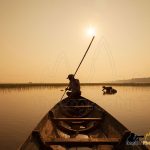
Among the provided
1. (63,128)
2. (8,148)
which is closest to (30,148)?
(63,128)

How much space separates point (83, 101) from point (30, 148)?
38.4 ft

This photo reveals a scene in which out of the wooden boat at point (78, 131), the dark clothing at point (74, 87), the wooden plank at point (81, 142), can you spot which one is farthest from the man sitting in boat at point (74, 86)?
the wooden plank at point (81, 142)

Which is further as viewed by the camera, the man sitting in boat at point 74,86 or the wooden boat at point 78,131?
the man sitting in boat at point 74,86

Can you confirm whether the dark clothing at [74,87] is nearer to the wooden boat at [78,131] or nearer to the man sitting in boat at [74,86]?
the man sitting in boat at [74,86]

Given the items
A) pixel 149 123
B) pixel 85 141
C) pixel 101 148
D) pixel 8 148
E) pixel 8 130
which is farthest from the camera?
pixel 149 123

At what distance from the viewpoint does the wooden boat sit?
318 inches

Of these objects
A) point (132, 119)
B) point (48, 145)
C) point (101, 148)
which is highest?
point (48, 145)

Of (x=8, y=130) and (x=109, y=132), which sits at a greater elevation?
(x=109, y=132)

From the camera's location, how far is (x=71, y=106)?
16969mm

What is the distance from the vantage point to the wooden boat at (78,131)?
26.5ft

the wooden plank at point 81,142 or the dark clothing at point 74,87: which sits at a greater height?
the dark clothing at point 74,87

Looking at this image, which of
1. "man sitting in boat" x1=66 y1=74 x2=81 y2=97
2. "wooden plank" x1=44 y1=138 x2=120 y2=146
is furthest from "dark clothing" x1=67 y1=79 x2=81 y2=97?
"wooden plank" x1=44 y1=138 x2=120 y2=146

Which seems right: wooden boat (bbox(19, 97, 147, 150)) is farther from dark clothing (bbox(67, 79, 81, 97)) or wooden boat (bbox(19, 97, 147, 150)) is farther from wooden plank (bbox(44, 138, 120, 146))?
dark clothing (bbox(67, 79, 81, 97))

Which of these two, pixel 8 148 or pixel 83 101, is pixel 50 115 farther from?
pixel 83 101
